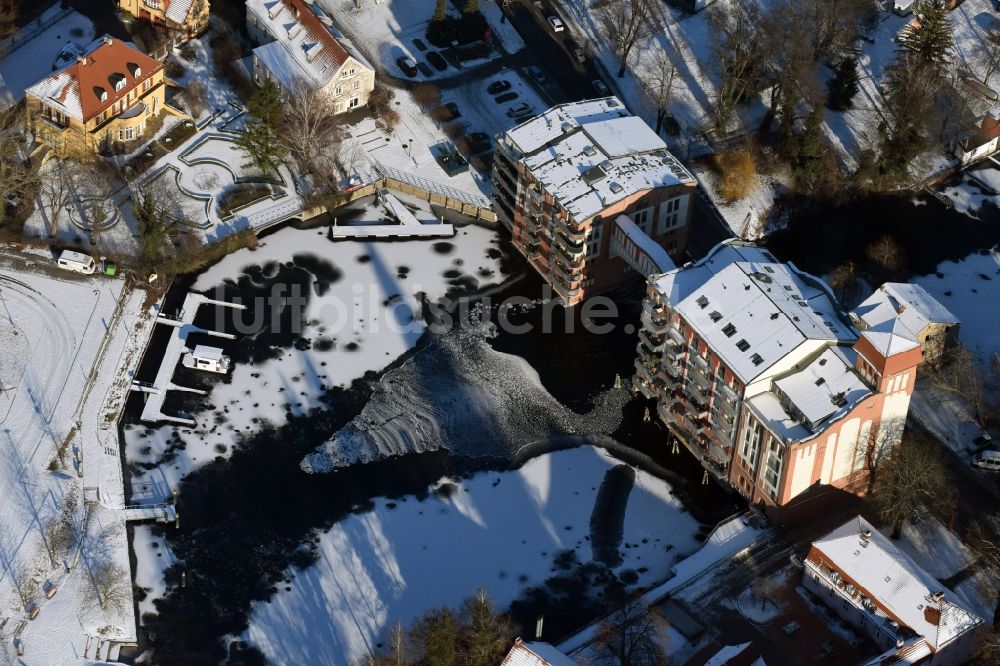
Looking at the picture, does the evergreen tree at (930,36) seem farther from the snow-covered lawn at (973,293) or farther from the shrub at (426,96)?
the shrub at (426,96)

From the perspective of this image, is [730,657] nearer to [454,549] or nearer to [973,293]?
[454,549]

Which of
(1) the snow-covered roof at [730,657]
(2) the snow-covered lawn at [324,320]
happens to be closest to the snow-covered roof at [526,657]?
(1) the snow-covered roof at [730,657]

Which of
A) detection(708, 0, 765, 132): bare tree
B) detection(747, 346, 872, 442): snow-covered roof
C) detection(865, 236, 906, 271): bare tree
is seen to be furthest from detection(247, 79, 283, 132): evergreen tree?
detection(865, 236, 906, 271): bare tree

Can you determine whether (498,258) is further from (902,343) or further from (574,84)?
(902,343)

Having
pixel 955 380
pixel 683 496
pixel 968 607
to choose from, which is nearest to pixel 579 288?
pixel 683 496

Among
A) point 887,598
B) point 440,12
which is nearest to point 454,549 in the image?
point 887,598

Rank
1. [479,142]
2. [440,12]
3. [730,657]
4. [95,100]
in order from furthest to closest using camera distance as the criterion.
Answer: [440,12], [479,142], [95,100], [730,657]
